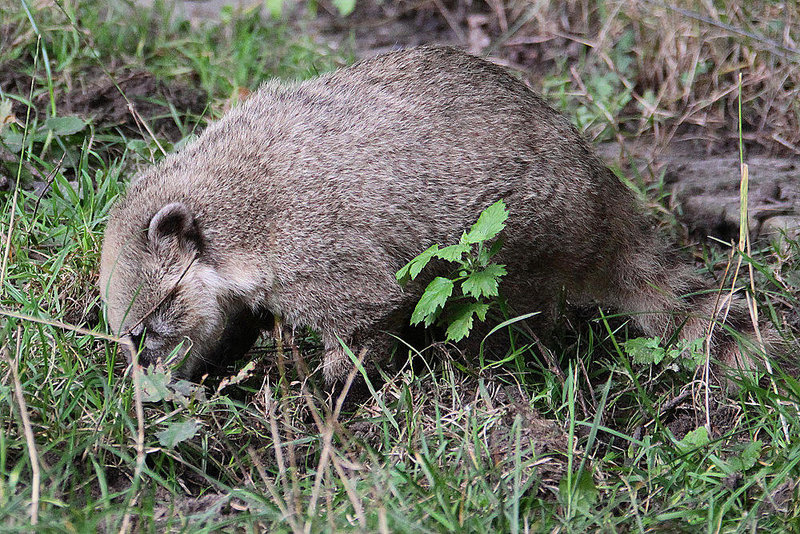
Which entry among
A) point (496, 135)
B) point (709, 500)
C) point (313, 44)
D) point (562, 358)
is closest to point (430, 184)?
point (496, 135)

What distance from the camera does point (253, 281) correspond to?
12.6ft

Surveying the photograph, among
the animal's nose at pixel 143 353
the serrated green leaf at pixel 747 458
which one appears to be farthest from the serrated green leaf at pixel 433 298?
the serrated green leaf at pixel 747 458

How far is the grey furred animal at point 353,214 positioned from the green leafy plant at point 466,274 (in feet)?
0.60

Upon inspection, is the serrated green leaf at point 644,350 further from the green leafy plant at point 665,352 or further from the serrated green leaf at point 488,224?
the serrated green leaf at point 488,224

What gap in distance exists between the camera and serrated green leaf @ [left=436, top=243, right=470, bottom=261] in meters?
3.55

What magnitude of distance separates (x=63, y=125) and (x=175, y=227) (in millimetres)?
1481

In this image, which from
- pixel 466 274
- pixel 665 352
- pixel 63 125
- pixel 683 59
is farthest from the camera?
pixel 683 59

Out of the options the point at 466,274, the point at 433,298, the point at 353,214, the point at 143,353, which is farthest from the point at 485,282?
the point at 143,353

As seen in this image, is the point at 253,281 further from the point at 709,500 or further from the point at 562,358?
the point at 709,500

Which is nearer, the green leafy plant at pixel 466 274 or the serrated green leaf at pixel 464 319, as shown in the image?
the green leafy plant at pixel 466 274

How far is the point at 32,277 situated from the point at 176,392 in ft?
3.68

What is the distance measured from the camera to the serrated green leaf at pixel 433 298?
142 inches

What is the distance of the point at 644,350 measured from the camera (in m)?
4.01

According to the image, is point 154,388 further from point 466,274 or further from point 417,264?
point 466,274
